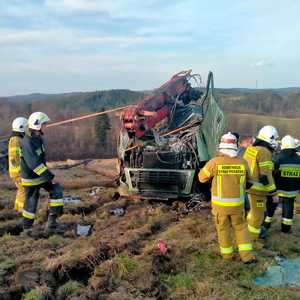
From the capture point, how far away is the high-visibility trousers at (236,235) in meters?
4.85

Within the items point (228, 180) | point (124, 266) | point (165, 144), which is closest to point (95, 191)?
point (165, 144)

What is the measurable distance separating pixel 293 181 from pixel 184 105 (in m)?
3.32

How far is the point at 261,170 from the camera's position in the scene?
5543mm

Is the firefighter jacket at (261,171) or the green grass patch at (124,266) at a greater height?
the firefighter jacket at (261,171)

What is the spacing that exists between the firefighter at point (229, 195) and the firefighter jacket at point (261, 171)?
2.11 ft

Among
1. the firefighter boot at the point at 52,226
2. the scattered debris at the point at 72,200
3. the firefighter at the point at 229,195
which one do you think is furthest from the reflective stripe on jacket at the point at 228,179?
the scattered debris at the point at 72,200

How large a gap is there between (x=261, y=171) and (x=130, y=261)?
83.3 inches

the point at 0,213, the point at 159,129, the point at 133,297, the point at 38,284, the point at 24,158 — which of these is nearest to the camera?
the point at 133,297

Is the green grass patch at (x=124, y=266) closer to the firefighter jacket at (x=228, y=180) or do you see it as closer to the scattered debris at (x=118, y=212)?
the firefighter jacket at (x=228, y=180)

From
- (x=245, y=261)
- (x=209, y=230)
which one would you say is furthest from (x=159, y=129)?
(x=245, y=261)

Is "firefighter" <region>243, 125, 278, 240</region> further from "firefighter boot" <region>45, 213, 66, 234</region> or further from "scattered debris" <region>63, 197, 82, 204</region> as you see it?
"scattered debris" <region>63, 197, 82, 204</region>

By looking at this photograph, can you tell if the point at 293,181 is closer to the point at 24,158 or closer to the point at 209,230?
the point at 209,230

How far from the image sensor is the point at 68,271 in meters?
4.63

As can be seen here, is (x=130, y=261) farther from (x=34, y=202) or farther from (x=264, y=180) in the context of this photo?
(x=34, y=202)
